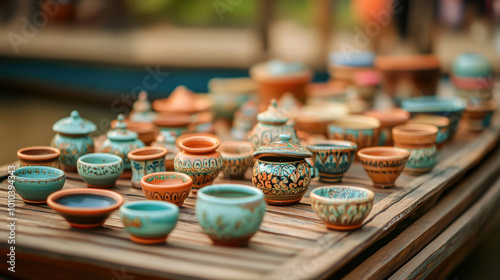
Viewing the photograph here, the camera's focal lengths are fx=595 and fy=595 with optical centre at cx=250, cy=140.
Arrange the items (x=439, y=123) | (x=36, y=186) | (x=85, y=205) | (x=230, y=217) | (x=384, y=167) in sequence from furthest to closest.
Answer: (x=439, y=123) < (x=384, y=167) < (x=36, y=186) < (x=85, y=205) < (x=230, y=217)

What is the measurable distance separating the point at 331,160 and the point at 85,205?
3.75 ft

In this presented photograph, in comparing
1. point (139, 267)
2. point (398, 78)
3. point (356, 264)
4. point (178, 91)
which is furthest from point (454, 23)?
point (139, 267)

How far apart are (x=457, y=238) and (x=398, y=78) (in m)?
1.62

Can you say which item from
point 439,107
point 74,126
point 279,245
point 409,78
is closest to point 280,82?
point 409,78

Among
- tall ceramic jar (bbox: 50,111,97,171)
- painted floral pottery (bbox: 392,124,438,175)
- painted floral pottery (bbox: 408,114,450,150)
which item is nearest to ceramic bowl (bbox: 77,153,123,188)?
tall ceramic jar (bbox: 50,111,97,171)

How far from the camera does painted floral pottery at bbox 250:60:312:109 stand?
4.14 m

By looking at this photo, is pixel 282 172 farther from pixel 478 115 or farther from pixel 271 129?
pixel 478 115

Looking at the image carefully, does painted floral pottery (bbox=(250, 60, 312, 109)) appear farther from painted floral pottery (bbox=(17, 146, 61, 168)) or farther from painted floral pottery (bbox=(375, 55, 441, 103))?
painted floral pottery (bbox=(17, 146, 61, 168))

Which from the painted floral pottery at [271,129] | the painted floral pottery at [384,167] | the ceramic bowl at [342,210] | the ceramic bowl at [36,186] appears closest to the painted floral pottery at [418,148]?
the painted floral pottery at [384,167]

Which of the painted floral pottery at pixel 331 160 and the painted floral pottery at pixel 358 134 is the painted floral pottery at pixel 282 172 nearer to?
the painted floral pottery at pixel 331 160

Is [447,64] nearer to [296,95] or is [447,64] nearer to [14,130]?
[296,95]

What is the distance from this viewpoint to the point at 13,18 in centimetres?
777

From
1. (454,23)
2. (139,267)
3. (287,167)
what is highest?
(454,23)

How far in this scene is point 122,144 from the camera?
Result: 2.83 meters
